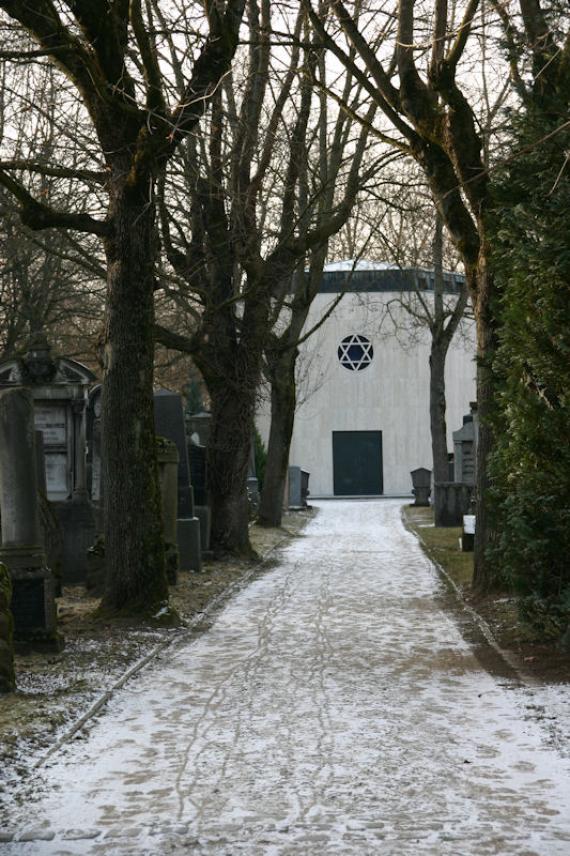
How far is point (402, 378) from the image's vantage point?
50375 mm

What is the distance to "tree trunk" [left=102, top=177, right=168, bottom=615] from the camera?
11.5 meters

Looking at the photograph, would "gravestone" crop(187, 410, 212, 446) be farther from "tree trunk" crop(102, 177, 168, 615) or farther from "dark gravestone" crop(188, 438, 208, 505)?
"tree trunk" crop(102, 177, 168, 615)

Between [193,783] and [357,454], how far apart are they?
148 feet

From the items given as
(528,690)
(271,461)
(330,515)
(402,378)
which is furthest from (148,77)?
(402,378)

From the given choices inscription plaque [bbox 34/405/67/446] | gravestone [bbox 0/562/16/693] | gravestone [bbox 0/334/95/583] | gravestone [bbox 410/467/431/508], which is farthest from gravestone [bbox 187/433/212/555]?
gravestone [bbox 410/467/431/508]

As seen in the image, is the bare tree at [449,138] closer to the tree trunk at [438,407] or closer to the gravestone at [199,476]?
the gravestone at [199,476]

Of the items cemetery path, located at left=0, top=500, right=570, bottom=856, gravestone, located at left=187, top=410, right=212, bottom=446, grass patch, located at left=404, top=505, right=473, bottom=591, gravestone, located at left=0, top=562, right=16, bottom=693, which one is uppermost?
gravestone, located at left=187, top=410, right=212, bottom=446

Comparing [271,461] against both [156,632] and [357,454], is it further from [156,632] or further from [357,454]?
[357,454]

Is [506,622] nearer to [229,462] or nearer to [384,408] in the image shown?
[229,462]

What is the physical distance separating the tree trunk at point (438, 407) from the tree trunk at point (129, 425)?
1999 centimetres

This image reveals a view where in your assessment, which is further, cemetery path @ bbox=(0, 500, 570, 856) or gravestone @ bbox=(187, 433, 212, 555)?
gravestone @ bbox=(187, 433, 212, 555)

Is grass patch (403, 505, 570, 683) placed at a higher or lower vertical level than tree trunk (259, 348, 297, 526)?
lower

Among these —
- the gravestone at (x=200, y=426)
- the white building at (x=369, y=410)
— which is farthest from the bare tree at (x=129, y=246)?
the white building at (x=369, y=410)

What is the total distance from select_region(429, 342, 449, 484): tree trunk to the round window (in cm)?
1836
